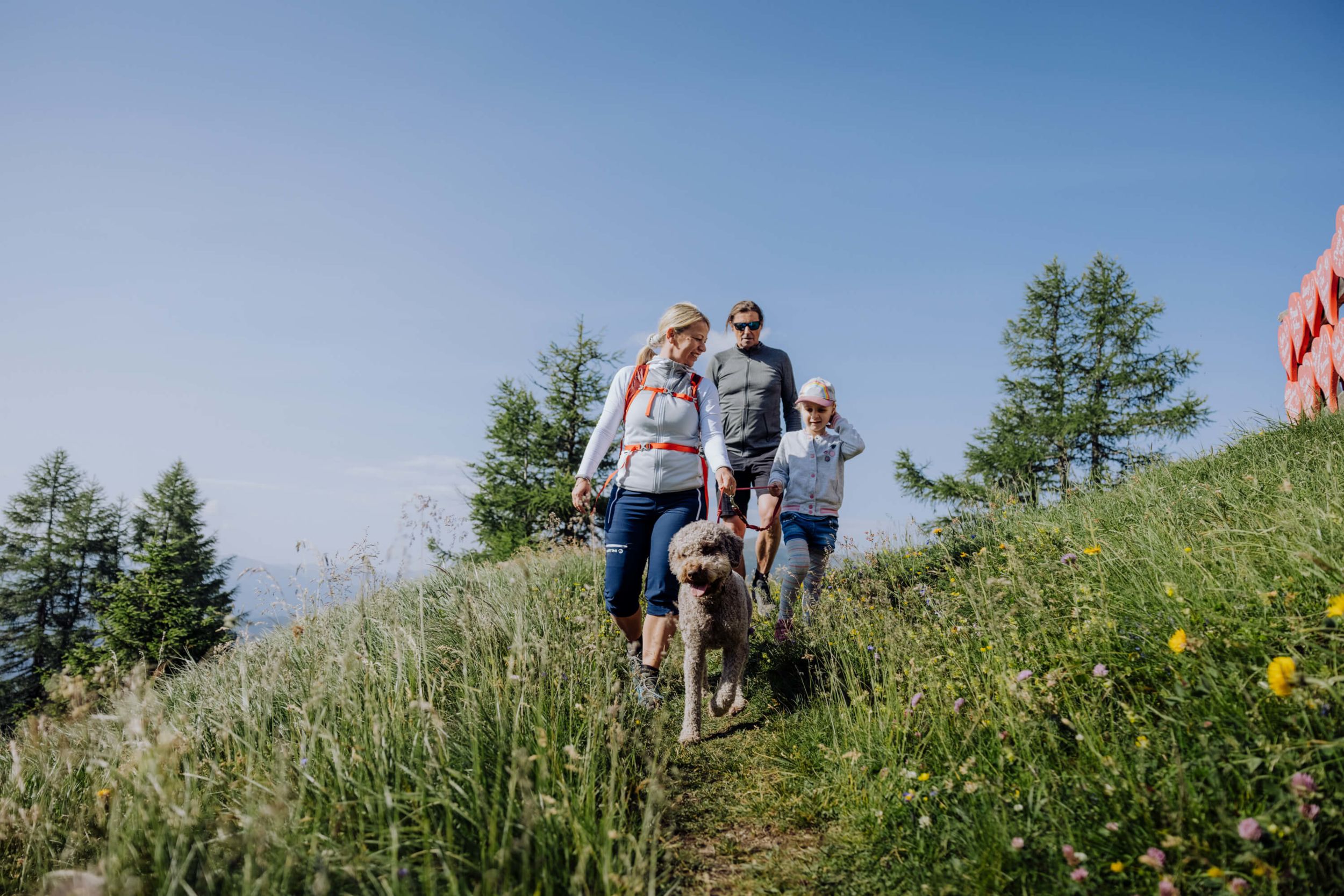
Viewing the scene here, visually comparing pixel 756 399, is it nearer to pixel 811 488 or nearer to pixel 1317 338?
pixel 811 488

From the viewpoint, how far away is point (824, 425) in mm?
5449

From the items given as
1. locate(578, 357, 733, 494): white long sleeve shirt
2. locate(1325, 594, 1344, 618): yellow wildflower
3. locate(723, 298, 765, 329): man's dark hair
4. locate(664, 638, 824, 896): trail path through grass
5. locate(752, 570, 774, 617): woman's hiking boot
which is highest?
locate(723, 298, 765, 329): man's dark hair

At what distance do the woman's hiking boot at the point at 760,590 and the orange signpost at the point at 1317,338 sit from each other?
493cm

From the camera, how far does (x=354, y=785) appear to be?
7.39 feet

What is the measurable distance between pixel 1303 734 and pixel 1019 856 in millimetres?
866

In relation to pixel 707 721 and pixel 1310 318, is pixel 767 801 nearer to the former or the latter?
pixel 707 721

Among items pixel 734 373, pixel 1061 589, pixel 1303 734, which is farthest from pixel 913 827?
pixel 734 373

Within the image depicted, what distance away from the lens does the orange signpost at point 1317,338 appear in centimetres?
614

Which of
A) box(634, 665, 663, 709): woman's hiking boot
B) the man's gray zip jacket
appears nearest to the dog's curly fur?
box(634, 665, 663, 709): woman's hiking boot

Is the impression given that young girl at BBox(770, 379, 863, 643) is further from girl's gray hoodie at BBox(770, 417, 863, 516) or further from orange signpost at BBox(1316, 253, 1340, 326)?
orange signpost at BBox(1316, 253, 1340, 326)

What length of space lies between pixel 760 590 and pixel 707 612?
8.97 feet

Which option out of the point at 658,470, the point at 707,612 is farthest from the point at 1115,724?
the point at 658,470

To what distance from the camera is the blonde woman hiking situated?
394cm

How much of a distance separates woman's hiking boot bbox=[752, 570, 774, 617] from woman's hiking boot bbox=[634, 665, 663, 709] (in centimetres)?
254
